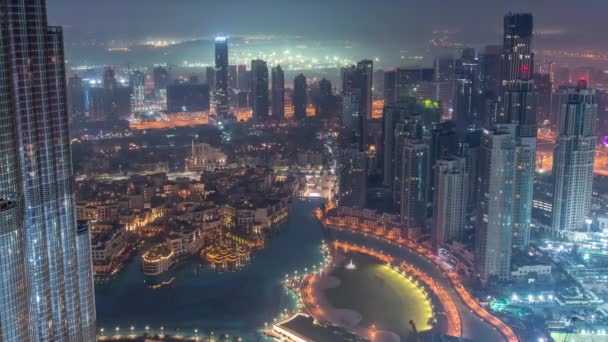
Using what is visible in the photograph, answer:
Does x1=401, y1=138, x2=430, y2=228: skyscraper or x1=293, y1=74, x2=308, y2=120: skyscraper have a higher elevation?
x1=293, y1=74, x2=308, y2=120: skyscraper


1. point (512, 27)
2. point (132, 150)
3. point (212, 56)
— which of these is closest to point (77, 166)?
point (132, 150)

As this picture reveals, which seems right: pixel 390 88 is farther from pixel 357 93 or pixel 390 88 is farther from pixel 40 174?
pixel 40 174

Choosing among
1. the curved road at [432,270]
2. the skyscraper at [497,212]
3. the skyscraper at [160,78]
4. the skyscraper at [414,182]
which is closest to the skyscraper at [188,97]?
the skyscraper at [160,78]

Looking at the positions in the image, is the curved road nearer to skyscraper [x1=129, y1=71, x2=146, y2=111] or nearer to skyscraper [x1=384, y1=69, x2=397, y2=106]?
skyscraper [x1=384, y1=69, x2=397, y2=106]

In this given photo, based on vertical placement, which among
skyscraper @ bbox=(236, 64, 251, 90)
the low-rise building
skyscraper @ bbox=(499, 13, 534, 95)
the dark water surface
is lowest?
the dark water surface

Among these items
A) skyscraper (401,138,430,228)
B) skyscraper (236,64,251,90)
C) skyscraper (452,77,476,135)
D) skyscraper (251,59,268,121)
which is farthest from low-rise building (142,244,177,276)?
skyscraper (236,64,251,90)

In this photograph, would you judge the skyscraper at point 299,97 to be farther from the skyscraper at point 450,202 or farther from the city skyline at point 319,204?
the skyscraper at point 450,202

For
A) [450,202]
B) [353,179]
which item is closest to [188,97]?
[353,179]
